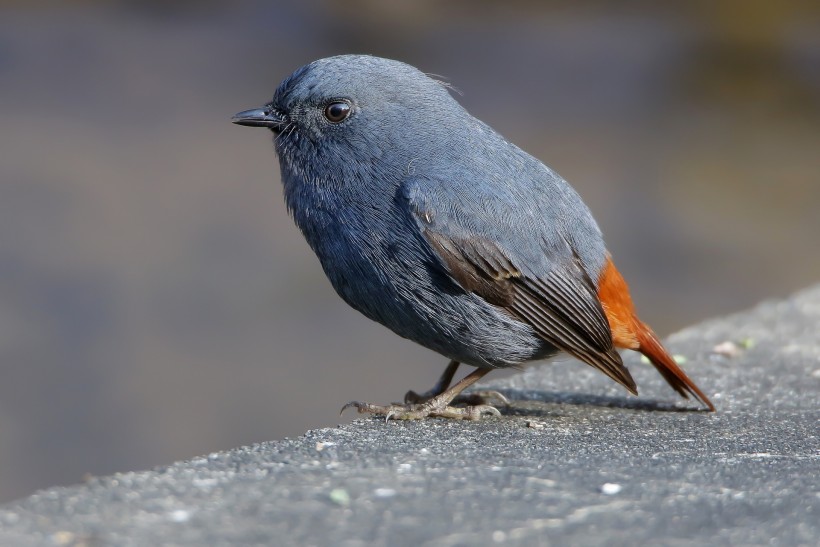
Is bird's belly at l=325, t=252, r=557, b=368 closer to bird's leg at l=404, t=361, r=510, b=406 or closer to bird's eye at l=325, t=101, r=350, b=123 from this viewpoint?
bird's leg at l=404, t=361, r=510, b=406

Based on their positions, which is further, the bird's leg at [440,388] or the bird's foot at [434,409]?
the bird's leg at [440,388]

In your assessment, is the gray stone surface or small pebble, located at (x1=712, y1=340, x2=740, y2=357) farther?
small pebble, located at (x1=712, y1=340, x2=740, y2=357)

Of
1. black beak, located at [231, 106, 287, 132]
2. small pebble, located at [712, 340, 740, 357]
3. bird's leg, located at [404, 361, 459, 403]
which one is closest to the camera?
black beak, located at [231, 106, 287, 132]

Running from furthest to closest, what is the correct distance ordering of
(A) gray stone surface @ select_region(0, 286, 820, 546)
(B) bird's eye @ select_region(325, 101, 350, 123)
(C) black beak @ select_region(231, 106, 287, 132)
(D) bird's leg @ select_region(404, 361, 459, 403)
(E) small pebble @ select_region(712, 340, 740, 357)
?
1. (E) small pebble @ select_region(712, 340, 740, 357)
2. (D) bird's leg @ select_region(404, 361, 459, 403)
3. (C) black beak @ select_region(231, 106, 287, 132)
4. (B) bird's eye @ select_region(325, 101, 350, 123)
5. (A) gray stone surface @ select_region(0, 286, 820, 546)

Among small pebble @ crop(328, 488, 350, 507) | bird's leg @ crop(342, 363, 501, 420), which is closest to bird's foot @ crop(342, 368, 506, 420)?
bird's leg @ crop(342, 363, 501, 420)

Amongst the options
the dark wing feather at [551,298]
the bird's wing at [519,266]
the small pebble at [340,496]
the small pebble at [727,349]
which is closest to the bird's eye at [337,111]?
the bird's wing at [519,266]

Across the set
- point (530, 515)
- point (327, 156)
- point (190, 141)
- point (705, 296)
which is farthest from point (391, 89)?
point (705, 296)

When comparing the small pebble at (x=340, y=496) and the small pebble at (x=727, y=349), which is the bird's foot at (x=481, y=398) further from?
the small pebble at (x=340, y=496)

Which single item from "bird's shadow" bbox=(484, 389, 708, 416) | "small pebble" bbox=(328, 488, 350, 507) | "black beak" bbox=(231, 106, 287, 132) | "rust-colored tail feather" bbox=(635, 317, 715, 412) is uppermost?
"black beak" bbox=(231, 106, 287, 132)
